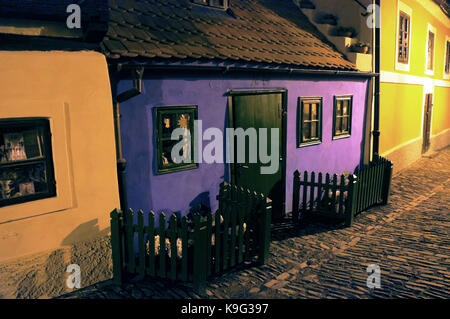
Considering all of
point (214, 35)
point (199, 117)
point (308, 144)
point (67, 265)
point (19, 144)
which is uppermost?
point (214, 35)

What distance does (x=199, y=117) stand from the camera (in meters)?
6.11

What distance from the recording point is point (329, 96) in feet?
28.8

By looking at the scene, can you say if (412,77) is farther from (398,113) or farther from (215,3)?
(215,3)

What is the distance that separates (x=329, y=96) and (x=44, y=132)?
666cm

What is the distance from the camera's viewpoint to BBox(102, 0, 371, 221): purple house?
5.36 metres

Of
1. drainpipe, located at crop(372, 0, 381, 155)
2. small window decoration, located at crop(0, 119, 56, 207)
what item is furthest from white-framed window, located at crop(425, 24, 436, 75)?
small window decoration, located at crop(0, 119, 56, 207)

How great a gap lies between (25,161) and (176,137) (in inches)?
90.4

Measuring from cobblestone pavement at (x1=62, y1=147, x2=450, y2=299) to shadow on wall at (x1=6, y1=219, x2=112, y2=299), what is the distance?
196 mm

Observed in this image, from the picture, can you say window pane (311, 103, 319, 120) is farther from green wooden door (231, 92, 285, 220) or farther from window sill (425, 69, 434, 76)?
window sill (425, 69, 434, 76)

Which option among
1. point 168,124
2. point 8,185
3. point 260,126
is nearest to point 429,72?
point 260,126

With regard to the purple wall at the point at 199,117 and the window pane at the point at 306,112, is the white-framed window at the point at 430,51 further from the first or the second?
the window pane at the point at 306,112

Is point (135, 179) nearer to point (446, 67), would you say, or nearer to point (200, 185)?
point (200, 185)

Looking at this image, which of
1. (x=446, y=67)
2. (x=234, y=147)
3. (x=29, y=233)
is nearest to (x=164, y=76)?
(x=234, y=147)

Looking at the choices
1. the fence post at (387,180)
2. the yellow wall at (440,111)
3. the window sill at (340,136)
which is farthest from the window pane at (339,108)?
the yellow wall at (440,111)
